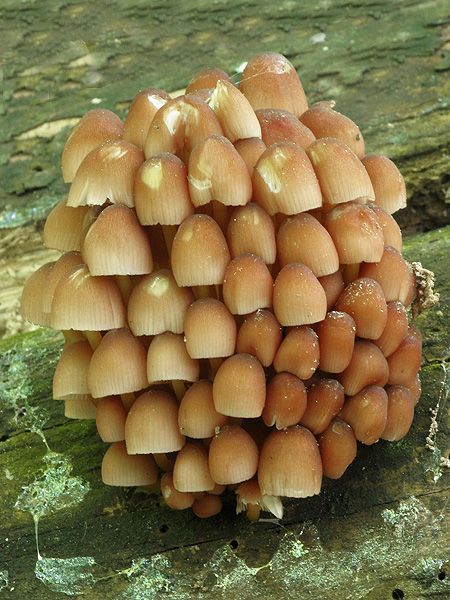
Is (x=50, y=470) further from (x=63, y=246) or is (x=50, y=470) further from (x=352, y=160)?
(x=352, y=160)

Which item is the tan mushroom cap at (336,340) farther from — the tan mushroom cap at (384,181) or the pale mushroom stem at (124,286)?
the pale mushroom stem at (124,286)

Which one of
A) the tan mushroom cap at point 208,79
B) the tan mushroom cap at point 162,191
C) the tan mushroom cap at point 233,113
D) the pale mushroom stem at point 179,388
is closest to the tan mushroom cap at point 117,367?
the pale mushroom stem at point 179,388

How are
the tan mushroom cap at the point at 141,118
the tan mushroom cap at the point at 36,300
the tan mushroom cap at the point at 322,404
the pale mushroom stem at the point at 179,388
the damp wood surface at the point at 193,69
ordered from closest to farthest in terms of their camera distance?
the tan mushroom cap at the point at 322,404 < the pale mushroom stem at the point at 179,388 < the tan mushroom cap at the point at 141,118 < the tan mushroom cap at the point at 36,300 < the damp wood surface at the point at 193,69

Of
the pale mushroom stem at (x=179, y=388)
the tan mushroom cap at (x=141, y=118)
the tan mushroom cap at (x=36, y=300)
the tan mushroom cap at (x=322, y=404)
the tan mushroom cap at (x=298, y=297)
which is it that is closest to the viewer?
the tan mushroom cap at (x=298, y=297)

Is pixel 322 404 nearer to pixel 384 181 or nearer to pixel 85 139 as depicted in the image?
pixel 384 181

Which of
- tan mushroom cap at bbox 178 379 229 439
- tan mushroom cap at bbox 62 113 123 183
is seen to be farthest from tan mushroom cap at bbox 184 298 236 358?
tan mushroom cap at bbox 62 113 123 183

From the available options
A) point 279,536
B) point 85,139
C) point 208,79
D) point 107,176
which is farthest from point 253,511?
point 208,79

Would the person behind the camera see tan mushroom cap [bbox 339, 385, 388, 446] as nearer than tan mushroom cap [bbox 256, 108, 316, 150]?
Yes

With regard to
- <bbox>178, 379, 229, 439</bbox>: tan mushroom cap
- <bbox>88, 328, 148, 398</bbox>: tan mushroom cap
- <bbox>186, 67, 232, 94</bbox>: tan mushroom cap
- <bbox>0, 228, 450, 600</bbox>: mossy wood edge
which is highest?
<bbox>186, 67, 232, 94</bbox>: tan mushroom cap

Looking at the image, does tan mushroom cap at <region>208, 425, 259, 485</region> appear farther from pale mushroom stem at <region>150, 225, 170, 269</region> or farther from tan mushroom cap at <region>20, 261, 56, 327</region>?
tan mushroom cap at <region>20, 261, 56, 327</region>

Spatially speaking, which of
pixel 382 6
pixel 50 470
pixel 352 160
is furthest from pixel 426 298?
pixel 382 6
